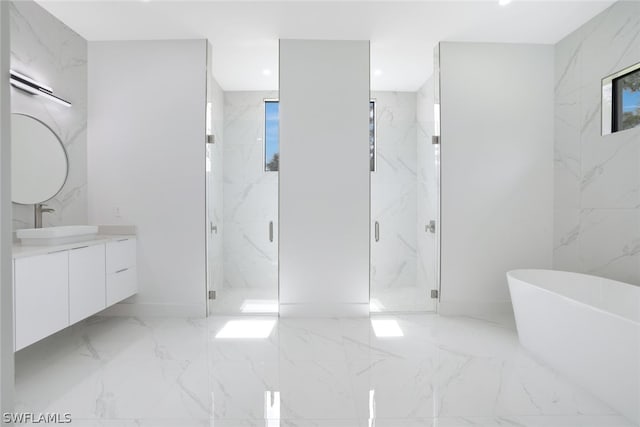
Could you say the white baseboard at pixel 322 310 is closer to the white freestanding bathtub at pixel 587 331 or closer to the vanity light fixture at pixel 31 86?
the white freestanding bathtub at pixel 587 331

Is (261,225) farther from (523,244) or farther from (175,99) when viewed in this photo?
(523,244)

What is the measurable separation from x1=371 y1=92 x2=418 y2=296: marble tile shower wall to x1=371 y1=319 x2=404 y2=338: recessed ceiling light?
0.67 m

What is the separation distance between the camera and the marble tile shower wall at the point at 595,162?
266 centimetres

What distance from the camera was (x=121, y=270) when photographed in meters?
3.09

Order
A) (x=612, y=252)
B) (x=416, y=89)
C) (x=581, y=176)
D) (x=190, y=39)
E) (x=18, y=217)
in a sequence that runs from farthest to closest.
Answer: (x=416, y=89) < (x=190, y=39) < (x=581, y=176) < (x=612, y=252) < (x=18, y=217)

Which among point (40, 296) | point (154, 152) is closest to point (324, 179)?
point (154, 152)

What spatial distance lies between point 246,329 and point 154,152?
1878mm

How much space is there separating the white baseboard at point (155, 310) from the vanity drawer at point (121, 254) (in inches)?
16.6

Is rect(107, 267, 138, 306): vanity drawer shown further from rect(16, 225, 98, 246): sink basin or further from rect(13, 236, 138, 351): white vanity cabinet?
rect(16, 225, 98, 246): sink basin

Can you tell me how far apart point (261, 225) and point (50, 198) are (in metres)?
1.93

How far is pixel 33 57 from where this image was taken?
2.76 metres

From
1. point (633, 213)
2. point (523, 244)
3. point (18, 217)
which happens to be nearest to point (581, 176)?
point (633, 213)

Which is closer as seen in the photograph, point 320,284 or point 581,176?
point 581,176

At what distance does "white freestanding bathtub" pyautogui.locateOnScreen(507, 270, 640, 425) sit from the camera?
1750mm
